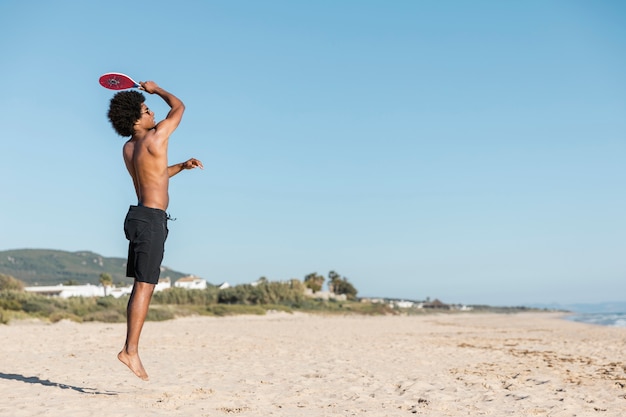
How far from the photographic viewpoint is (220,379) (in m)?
6.68

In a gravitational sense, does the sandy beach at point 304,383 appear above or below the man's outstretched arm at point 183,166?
below

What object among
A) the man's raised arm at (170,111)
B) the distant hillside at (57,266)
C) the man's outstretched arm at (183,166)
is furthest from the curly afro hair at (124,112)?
the distant hillside at (57,266)

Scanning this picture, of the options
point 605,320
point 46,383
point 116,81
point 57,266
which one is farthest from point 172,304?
point 57,266

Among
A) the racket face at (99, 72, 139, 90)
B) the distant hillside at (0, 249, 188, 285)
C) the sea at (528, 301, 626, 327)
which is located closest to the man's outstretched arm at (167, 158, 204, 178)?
the racket face at (99, 72, 139, 90)

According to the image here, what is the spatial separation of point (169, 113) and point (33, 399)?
2414 mm

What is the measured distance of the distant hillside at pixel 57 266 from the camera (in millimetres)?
116475

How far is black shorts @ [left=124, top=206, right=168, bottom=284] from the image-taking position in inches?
189

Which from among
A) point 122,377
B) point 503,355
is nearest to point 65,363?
point 122,377

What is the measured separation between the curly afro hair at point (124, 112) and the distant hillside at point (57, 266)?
357 ft

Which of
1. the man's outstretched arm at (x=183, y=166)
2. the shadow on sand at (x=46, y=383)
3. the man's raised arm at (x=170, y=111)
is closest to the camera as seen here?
the man's raised arm at (x=170, y=111)

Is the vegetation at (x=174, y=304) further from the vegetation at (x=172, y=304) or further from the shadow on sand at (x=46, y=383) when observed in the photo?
the shadow on sand at (x=46, y=383)

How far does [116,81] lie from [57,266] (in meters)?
136

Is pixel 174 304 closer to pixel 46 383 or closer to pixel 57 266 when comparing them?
pixel 46 383

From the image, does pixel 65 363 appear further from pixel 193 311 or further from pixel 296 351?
pixel 193 311
